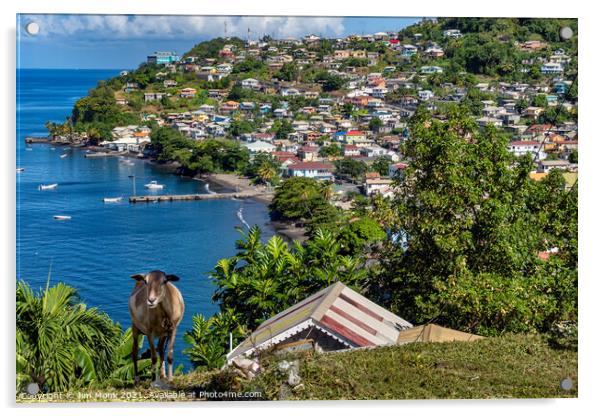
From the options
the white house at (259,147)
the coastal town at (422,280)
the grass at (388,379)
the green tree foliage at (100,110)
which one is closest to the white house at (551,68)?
the coastal town at (422,280)

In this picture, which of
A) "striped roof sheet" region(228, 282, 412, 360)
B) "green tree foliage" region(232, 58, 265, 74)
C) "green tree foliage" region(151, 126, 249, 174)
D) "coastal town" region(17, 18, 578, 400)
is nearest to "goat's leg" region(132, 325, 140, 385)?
"coastal town" region(17, 18, 578, 400)

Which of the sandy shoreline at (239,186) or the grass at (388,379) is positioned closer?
the grass at (388,379)

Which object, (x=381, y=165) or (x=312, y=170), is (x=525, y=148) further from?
(x=312, y=170)

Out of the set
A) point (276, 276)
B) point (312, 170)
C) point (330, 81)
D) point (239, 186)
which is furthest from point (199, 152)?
point (276, 276)

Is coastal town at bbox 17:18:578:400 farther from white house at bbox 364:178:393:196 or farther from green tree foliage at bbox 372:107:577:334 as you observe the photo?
white house at bbox 364:178:393:196

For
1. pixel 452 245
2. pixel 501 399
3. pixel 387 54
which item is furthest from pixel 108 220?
pixel 501 399

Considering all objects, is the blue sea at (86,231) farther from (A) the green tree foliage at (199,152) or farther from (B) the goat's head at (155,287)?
(A) the green tree foliage at (199,152)

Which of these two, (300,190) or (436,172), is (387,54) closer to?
(300,190)
